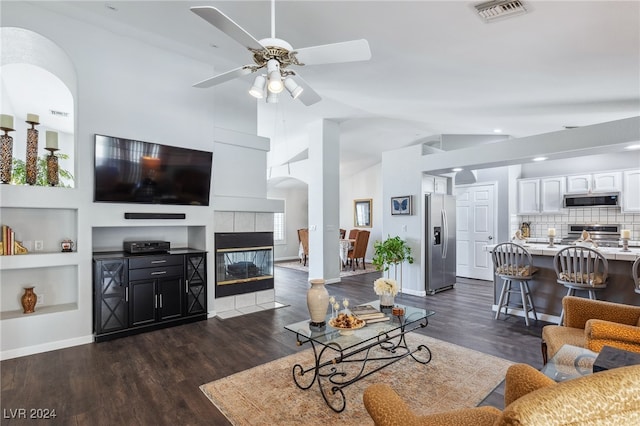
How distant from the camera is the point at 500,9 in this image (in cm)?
249

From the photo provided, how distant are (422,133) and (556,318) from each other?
15.4 feet

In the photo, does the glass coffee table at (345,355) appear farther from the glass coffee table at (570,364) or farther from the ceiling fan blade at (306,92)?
Answer: the ceiling fan blade at (306,92)

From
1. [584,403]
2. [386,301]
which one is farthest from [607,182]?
[584,403]

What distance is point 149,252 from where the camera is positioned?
13.1ft

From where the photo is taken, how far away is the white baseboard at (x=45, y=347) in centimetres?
313

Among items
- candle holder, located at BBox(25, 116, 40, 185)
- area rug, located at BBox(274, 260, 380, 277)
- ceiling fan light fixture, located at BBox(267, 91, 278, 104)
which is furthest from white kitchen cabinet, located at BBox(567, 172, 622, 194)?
candle holder, located at BBox(25, 116, 40, 185)

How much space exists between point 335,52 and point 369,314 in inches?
83.9

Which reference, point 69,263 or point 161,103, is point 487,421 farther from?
point 161,103

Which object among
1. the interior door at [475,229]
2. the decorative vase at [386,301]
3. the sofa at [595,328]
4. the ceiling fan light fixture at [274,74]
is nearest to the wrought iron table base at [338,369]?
the decorative vase at [386,301]

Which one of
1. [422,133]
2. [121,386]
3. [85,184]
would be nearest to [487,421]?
[121,386]

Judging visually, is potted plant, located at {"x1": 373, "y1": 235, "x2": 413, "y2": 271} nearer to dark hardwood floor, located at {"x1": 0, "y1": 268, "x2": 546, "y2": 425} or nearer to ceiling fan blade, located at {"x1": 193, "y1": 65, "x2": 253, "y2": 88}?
dark hardwood floor, located at {"x1": 0, "y1": 268, "x2": 546, "y2": 425}

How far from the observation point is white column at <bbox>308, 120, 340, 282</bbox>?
6.82 meters

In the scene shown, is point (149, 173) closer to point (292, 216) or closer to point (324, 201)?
point (324, 201)

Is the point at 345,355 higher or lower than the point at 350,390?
higher
